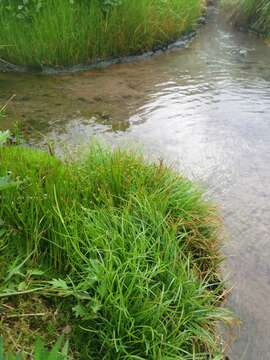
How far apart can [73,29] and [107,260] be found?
5048mm

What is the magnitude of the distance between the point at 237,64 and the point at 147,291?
5868mm

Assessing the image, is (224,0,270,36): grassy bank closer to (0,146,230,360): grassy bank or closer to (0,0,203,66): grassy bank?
(0,0,203,66): grassy bank

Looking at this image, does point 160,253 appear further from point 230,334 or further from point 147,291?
point 230,334

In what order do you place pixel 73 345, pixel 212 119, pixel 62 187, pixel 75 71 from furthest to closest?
pixel 75 71 < pixel 212 119 < pixel 62 187 < pixel 73 345

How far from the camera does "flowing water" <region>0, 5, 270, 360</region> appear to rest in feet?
11.0

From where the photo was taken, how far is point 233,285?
10.5 feet

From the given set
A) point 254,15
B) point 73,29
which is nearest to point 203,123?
point 73,29

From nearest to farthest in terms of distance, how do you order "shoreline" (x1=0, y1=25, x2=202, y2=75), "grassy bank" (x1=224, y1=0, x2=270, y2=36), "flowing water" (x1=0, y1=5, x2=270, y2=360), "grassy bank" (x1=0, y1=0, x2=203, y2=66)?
1. "flowing water" (x1=0, y1=5, x2=270, y2=360)
2. "grassy bank" (x1=0, y1=0, x2=203, y2=66)
3. "shoreline" (x1=0, y1=25, x2=202, y2=75)
4. "grassy bank" (x1=224, y1=0, x2=270, y2=36)

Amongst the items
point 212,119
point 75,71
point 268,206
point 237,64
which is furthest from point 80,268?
point 237,64

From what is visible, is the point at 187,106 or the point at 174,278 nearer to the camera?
the point at 174,278

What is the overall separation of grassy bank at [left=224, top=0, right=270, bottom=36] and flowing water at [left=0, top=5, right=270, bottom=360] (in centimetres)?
114

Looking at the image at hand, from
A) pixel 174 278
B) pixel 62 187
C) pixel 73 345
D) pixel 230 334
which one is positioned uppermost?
pixel 62 187

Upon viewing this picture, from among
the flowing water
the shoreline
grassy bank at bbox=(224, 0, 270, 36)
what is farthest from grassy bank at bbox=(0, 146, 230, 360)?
grassy bank at bbox=(224, 0, 270, 36)

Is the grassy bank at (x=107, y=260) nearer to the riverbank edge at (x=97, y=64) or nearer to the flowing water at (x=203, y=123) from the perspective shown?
the flowing water at (x=203, y=123)
